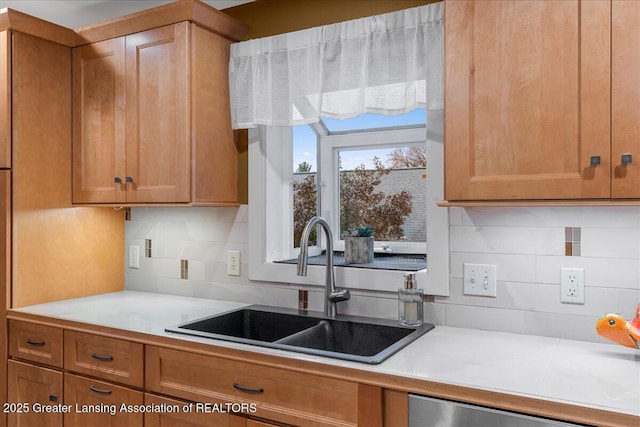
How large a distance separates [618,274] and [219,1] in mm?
2055

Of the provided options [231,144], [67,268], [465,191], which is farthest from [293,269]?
[67,268]

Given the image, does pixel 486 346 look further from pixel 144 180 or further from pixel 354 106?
pixel 144 180

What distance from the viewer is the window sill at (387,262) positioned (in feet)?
7.11

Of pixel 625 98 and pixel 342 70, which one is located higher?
pixel 342 70

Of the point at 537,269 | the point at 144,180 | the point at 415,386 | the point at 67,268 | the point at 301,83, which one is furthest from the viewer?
the point at 67,268

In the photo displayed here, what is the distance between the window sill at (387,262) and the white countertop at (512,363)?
33cm

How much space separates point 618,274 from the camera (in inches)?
66.5

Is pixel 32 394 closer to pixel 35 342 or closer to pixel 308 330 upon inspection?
pixel 35 342

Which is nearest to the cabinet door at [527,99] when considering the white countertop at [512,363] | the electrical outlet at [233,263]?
the white countertop at [512,363]

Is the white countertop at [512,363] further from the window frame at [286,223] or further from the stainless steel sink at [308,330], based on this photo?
the window frame at [286,223]

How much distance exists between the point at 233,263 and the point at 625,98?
177cm

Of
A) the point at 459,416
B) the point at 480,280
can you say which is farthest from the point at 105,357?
the point at 480,280

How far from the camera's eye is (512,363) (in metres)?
1.48

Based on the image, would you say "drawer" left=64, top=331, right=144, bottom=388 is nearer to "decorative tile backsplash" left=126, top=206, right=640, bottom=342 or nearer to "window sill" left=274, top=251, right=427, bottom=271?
"decorative tile backsplash" left=126, top=206, right=640, bottom=342
